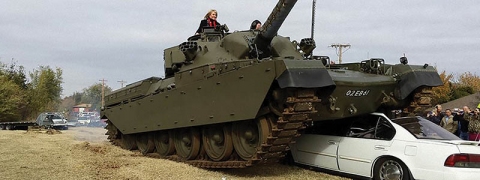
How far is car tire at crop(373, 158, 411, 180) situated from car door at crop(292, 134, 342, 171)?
102 centimetres

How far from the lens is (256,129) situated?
8.86 metres

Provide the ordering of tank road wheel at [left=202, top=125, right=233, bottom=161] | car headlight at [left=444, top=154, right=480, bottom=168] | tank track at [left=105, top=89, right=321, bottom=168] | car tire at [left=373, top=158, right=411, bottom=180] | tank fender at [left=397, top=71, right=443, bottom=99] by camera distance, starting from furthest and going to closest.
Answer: tank fender at [left=397, top=71, right=443, bottom=99], tank road wheel at [left=202, top=125, right=233, bottom=161], tank track at [left=105, top=89, right=321, bottom=168], car tire at [left=373, top=158, right=411, bottom=180], car headlight at [left=444, top=154, right=480, bottom=168]

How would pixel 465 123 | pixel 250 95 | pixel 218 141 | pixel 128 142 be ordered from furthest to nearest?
pixel 128 142
pixel 465 123
pixel 218 141
pixel 250 95

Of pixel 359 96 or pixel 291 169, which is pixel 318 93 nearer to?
pixel 359 96

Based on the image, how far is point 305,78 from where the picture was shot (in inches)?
303

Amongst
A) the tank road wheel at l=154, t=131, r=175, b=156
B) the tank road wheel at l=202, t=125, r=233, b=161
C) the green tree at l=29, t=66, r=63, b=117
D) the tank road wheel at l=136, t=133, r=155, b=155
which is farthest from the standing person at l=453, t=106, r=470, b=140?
the green tree at l=29, t=66, r=63, b=117

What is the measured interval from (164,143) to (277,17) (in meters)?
4.94

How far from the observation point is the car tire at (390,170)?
7.51m

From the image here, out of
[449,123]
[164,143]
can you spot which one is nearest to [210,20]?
[164,143]

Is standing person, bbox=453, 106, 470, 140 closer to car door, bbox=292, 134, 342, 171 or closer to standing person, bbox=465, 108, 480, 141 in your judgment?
standing person, bbox=465, 108, 480, 141

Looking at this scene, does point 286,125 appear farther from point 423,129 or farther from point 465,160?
point 465,160

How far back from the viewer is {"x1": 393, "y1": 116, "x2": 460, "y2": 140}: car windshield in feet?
25.9

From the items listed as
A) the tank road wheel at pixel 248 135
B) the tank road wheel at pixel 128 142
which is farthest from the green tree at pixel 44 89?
the tank road wheel at pixel 248 135

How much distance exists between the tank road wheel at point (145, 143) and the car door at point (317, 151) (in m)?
4.24
